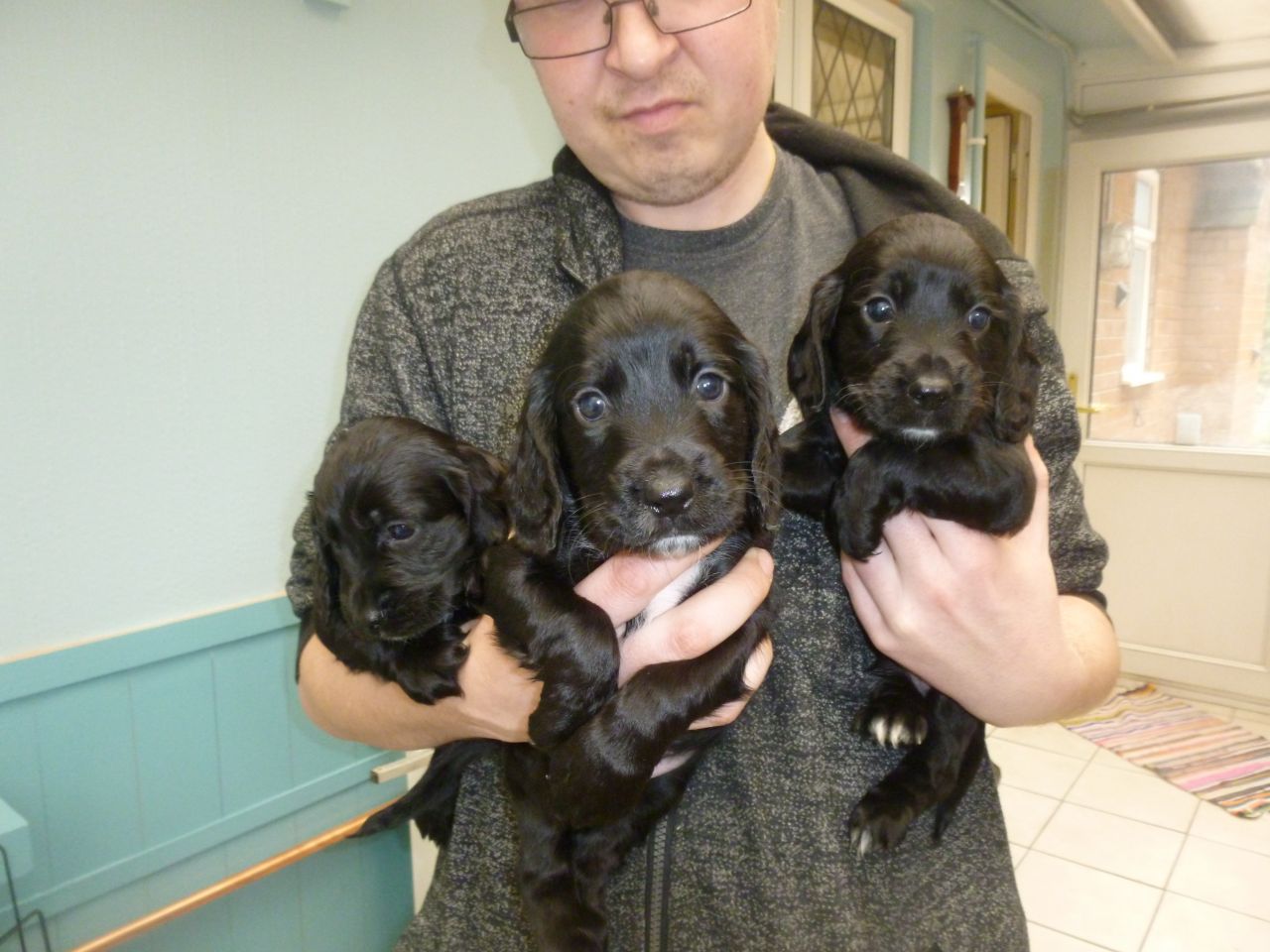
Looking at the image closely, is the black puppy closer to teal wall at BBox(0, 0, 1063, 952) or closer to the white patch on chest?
the white patch on chest

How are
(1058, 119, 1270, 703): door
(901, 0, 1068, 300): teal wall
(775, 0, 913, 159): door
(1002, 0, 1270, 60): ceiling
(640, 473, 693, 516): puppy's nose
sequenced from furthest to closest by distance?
(1058, 119, 1270, 703): door → (1002, 0, 1270, 60): ceiling → (901, 0, 1068, 300): teal wall → (775, 0, 913, 159): door → (640, 473, 693, 516): puppy's nose

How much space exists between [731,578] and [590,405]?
29 cm

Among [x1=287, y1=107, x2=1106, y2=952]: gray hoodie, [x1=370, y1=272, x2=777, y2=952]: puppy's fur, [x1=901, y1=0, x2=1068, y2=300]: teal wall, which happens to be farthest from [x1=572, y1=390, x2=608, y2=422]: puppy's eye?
[x1=901, y1=0, x2=1068, y2=300]: teal wall

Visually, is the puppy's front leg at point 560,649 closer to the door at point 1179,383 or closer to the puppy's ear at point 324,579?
the puppy's ear at point 324,579

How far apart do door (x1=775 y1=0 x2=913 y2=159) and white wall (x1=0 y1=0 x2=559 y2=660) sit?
5.15 ft

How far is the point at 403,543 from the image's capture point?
52.9 inches

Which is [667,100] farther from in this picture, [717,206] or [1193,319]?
[1193,319]

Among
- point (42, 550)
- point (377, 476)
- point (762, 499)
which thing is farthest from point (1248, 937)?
point (42, 550)

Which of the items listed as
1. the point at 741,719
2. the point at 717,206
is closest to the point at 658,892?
the point at 741,719

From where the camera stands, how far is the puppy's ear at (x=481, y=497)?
1.37 meters

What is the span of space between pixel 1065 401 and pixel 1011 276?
8.8 inches

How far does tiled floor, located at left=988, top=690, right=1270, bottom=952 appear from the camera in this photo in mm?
3699

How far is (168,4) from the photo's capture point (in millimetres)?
1807

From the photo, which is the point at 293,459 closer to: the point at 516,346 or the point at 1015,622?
the point at 516,346
